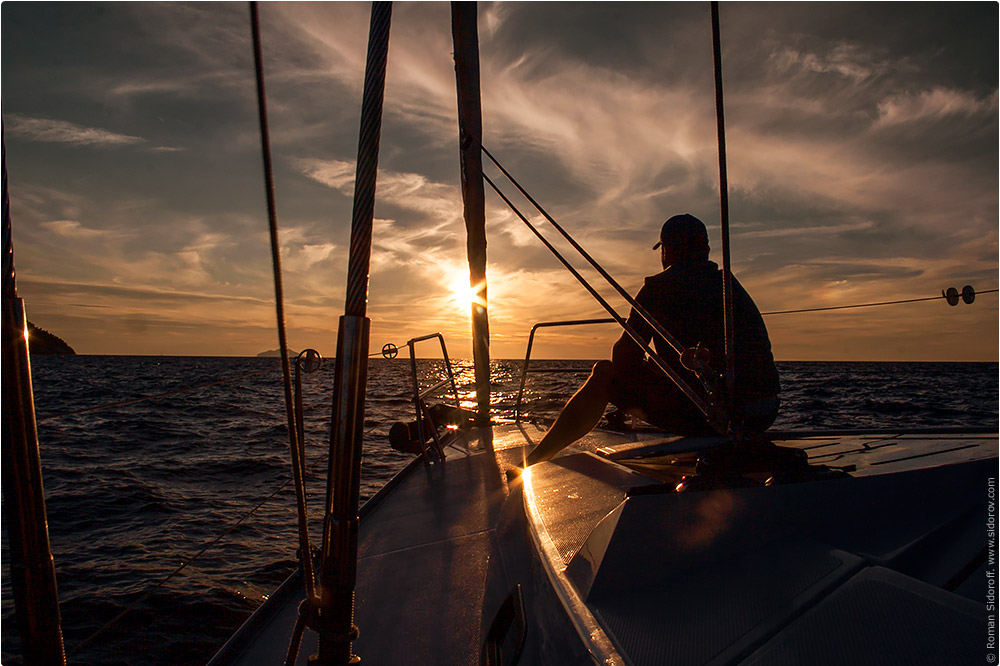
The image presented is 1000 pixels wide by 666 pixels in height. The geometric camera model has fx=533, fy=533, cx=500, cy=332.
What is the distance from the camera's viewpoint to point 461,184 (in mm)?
4516

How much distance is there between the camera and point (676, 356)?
2.13 m

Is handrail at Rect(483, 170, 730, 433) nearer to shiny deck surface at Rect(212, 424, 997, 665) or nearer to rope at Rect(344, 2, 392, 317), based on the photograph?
shiny deck surface at Rect(212, 424, 997, 665)

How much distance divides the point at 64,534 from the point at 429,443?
13.9 feet

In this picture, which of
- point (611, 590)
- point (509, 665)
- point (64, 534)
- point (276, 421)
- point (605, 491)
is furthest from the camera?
point (276, 421)

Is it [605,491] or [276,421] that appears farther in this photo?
[276,421]

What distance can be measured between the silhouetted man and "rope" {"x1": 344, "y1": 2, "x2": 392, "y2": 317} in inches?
54.9

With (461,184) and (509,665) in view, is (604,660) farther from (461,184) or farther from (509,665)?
(461,184)

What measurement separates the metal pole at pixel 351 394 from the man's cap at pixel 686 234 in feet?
5.46

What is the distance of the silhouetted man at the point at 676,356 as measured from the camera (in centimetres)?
203

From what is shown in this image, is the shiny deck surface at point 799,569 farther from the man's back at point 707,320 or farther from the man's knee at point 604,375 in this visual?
the man's knee at point 604,375

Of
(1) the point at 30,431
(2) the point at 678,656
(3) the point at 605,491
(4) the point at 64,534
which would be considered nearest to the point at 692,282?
(3) the point at 605,491

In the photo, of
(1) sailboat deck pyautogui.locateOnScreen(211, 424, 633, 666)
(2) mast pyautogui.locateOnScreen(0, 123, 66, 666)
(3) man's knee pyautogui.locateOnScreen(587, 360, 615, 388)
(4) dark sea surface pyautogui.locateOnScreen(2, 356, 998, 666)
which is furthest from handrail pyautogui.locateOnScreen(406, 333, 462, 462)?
(2) mast pyautogui.locateOnScreen(0, 123, 66, 666)

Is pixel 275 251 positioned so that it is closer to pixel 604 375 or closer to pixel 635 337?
pixel 635 337

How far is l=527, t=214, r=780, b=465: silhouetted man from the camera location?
203 centimetres
